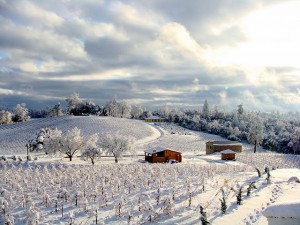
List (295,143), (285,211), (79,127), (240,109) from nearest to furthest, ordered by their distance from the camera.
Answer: (285,211) → (295,143) → (79,127) → (240,109)

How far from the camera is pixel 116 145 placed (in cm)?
6284

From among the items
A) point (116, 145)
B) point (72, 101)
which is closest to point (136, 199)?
point (116, 145)

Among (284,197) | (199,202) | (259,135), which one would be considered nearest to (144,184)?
(199,202)

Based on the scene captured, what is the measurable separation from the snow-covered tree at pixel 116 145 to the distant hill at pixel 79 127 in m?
38.8

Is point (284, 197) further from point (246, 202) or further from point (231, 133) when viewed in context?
point (231, 133)

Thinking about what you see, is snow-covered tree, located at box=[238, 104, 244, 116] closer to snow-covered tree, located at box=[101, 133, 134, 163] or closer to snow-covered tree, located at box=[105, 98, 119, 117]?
snow-covered tree, located at box=[105, 98, 119, 117]

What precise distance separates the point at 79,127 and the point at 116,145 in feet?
175

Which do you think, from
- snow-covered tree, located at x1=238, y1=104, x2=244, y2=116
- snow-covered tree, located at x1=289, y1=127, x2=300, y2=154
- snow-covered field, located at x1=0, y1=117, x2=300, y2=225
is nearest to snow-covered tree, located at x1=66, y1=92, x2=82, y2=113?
snow-covered tree, located at x1=238, y1=104, x2=244, y2=116

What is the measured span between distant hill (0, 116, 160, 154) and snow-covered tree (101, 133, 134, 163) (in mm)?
38850

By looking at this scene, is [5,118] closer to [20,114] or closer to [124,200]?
[20,114]

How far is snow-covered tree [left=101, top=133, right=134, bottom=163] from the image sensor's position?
62312mm

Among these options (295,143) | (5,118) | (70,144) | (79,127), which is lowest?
(295,143)

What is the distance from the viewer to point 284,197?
26297mm

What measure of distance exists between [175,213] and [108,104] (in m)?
156
